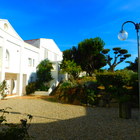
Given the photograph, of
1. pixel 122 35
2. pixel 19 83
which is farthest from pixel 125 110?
pixel 19 83

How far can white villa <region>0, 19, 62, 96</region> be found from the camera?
13417 mm

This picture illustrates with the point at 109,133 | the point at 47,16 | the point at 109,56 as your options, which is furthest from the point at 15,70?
the point at 109,56

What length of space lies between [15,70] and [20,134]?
1401cm

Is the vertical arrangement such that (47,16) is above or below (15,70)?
above

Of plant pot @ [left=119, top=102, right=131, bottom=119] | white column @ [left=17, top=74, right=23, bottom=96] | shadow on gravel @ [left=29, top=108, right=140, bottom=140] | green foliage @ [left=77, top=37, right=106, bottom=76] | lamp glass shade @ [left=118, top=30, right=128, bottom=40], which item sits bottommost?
shadow on gravel @ [left=29, top=108, right=140, bottom=140]

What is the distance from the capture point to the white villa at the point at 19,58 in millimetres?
13417

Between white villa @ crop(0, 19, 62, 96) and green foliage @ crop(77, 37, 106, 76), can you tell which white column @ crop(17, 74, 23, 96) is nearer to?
white villa @ crop(0, 19, 62, 96)

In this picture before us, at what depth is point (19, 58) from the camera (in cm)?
1584

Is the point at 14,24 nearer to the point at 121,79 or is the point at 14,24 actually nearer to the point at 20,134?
the point at 121,79

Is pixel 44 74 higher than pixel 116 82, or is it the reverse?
pixel 44 74

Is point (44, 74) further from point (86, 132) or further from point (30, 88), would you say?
point (86, 132)

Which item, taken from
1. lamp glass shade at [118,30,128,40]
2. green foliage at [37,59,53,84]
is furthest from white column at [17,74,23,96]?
lamp glass shade at [118,30,128,40]

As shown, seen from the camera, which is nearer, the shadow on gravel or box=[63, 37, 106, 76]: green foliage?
the shadow on gravel

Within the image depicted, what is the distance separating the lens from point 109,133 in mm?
4605
